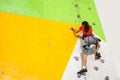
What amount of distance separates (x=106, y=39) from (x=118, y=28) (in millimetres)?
421

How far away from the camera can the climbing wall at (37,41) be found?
296 centimetres

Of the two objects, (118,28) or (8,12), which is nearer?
(8,12)

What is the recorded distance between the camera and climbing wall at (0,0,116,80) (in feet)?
9.73

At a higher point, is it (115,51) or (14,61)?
(115,51)

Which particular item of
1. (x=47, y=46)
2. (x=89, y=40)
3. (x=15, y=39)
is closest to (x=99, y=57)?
(x=89, y=40)

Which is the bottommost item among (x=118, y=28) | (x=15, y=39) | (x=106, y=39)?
(x=15, y=39)

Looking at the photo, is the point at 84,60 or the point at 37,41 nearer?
the point at 37,41

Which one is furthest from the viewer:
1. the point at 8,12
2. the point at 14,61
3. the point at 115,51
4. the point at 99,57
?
the point at 115,51

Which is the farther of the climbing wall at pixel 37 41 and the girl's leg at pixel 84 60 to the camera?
the girl's leg at pixel 84 60

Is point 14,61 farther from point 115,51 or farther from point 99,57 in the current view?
point 115,51

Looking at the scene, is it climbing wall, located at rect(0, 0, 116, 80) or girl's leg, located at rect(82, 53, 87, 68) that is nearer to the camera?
climbing wall, located at rect(0, 0, 116, 80)

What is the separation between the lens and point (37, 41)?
3.25 metres

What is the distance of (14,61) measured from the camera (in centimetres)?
294

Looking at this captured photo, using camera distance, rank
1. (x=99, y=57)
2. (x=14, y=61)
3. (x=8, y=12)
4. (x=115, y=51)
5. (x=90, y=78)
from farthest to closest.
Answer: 1. (x=115, y=51)
2. (x=99, y=57)
3. (x=90, y=78)
4. (x=8, y=12)
5. (x=14, y=61)
